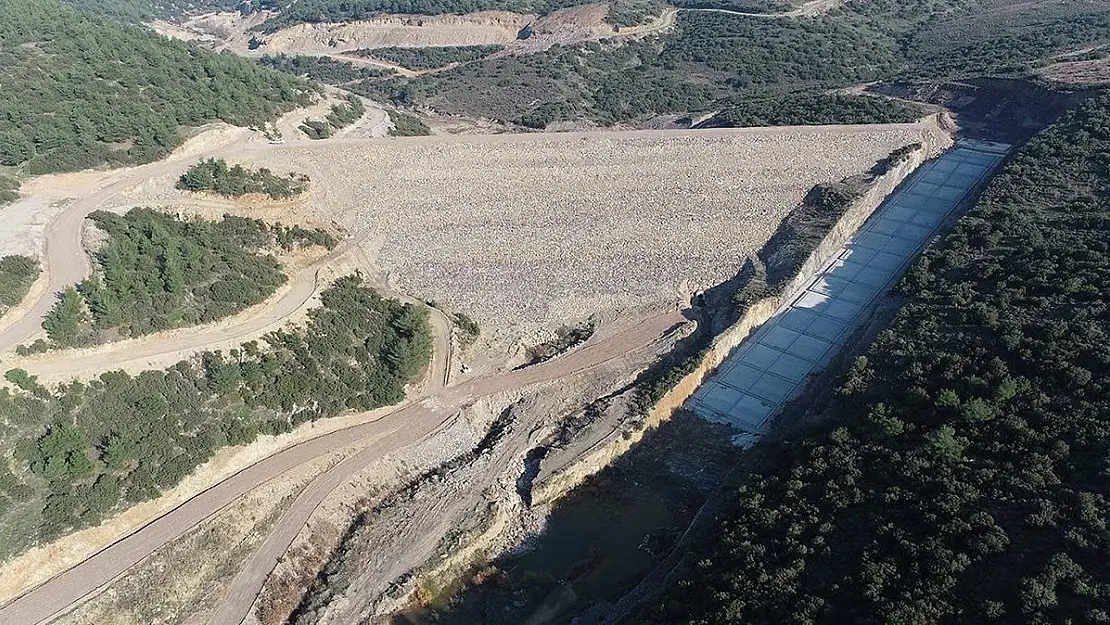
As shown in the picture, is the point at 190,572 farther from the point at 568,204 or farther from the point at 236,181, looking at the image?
the point at 568,204

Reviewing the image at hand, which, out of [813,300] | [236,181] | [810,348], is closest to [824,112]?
[813,300]

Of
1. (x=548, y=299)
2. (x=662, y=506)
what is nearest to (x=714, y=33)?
(x=548, y=299)

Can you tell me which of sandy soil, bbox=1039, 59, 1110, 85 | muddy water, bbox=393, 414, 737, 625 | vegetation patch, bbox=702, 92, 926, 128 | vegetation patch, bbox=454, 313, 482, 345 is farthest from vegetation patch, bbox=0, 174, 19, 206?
sandy soil, bbox=1039, 59, 1110, 85

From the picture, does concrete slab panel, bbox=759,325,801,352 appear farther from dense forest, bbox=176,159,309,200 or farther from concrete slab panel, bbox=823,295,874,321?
dense forest, bbox=176,159,309,200

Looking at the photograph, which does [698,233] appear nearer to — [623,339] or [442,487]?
[623,339]

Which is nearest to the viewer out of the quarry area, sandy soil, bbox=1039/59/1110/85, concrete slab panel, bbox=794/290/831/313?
the quarry area

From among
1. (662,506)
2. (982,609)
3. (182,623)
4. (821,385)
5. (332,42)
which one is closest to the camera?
(982,609)

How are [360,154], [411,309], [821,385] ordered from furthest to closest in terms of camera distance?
[360,154]
[411,309]
[821,385]
